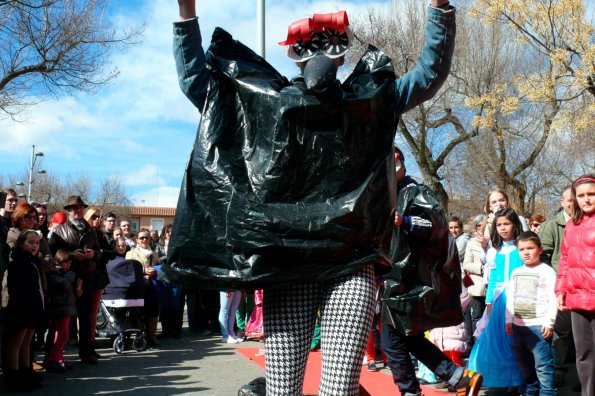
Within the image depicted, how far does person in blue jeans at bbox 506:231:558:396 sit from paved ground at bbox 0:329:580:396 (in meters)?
0.65

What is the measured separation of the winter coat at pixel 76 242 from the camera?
7375 mm

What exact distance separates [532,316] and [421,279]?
134cm

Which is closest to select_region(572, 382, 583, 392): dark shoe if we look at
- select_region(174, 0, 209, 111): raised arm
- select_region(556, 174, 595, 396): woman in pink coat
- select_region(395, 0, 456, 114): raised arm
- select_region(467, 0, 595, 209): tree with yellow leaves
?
select_region(556, 174, 595, 396): woman in pink coat

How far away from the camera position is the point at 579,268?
182 inches

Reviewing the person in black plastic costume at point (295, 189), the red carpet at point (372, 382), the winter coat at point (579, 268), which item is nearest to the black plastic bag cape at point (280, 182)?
the person in black plastic costume at point (295, 189)

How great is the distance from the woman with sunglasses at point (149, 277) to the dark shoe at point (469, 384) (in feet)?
18.3

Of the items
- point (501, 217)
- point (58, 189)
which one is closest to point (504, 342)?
point (501, 217)

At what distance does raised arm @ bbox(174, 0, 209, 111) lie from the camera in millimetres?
2277

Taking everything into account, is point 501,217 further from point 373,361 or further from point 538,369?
point 373,361

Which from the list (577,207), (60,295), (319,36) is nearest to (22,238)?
(60,295)

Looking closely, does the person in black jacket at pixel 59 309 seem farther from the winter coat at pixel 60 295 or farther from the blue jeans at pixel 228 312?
the blue jeans at pixel 228 312

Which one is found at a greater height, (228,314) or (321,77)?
(321,77)

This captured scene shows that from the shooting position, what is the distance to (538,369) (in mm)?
5309

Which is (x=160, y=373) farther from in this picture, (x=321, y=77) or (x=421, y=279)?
(x=321, y=77)
